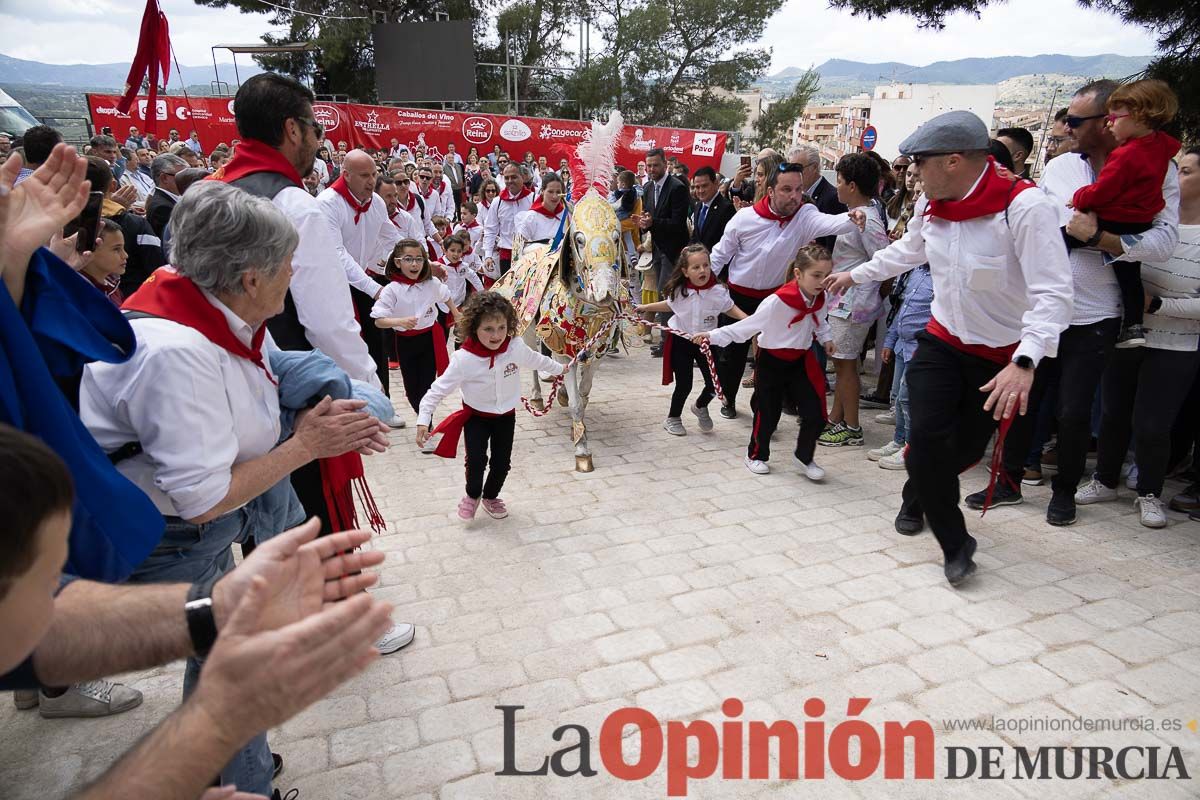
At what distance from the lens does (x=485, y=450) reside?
441 centimetres

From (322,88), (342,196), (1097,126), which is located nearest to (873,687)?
(1097,126)

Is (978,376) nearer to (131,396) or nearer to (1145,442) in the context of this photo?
(1145,442)

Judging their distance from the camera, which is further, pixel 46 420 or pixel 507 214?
pixel 507 214

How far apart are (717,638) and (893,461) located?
2.73 m

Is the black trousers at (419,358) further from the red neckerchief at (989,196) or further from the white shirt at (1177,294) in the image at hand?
the white shirt at (1177,294)

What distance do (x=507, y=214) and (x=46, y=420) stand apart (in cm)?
788

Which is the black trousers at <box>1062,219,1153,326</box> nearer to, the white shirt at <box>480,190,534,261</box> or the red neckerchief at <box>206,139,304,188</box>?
the red neckerchief at <box>206,139,304,188</box>

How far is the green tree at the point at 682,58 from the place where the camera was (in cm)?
3309

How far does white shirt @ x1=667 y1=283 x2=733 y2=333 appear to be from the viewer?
5.75m

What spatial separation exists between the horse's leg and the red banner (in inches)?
505

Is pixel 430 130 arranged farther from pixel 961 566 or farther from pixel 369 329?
pixel 961 566

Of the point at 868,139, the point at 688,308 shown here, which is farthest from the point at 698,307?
the point at 868,139

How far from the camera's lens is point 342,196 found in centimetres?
518

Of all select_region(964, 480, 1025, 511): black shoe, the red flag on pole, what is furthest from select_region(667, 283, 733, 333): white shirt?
the red flag on pole
